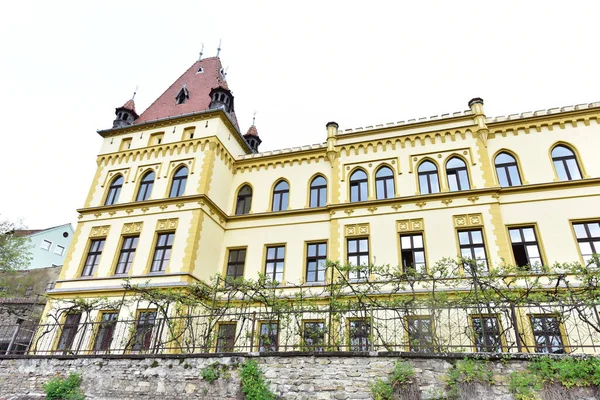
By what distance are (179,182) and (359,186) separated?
924cm

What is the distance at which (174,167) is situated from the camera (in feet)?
65.6

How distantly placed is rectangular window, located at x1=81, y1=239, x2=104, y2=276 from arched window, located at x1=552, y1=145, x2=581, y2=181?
70.5 feet

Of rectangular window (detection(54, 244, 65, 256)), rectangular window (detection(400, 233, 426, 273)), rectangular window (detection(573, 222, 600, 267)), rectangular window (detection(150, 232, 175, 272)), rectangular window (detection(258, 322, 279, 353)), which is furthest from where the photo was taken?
rectangular window (detection(54, 244, 65, 256))

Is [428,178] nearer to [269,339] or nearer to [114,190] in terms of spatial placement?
[269,339]

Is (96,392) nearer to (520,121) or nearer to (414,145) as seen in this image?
(414,145)

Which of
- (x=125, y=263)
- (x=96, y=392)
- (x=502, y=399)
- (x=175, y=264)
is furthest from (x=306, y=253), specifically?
(x=502, y=399)

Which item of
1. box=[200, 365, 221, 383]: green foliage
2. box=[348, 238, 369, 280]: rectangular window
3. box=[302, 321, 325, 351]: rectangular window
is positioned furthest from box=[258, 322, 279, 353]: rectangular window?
box=[348, 238, 369, 280]: rectangular window

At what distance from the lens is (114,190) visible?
2077 cm

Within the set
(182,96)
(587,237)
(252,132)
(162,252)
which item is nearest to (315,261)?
(162,252)

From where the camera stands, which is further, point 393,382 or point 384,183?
point 384,183

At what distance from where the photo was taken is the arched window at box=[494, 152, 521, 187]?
1664 cm

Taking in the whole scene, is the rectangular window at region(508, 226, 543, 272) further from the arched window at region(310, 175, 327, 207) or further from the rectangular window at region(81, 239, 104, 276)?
the rectangular window at region(81, 239, 104, 276)

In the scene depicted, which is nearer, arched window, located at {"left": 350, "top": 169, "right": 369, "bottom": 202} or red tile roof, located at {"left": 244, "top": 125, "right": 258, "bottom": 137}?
arched window, located at {"left": 350, "top": 169, "right": 369, "bottom": 202}

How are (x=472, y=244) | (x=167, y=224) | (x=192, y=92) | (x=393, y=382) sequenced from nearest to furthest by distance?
(x=393, y=382)
(x=472, y=244)
(x=167, y=224)
(x=192, y=92)
